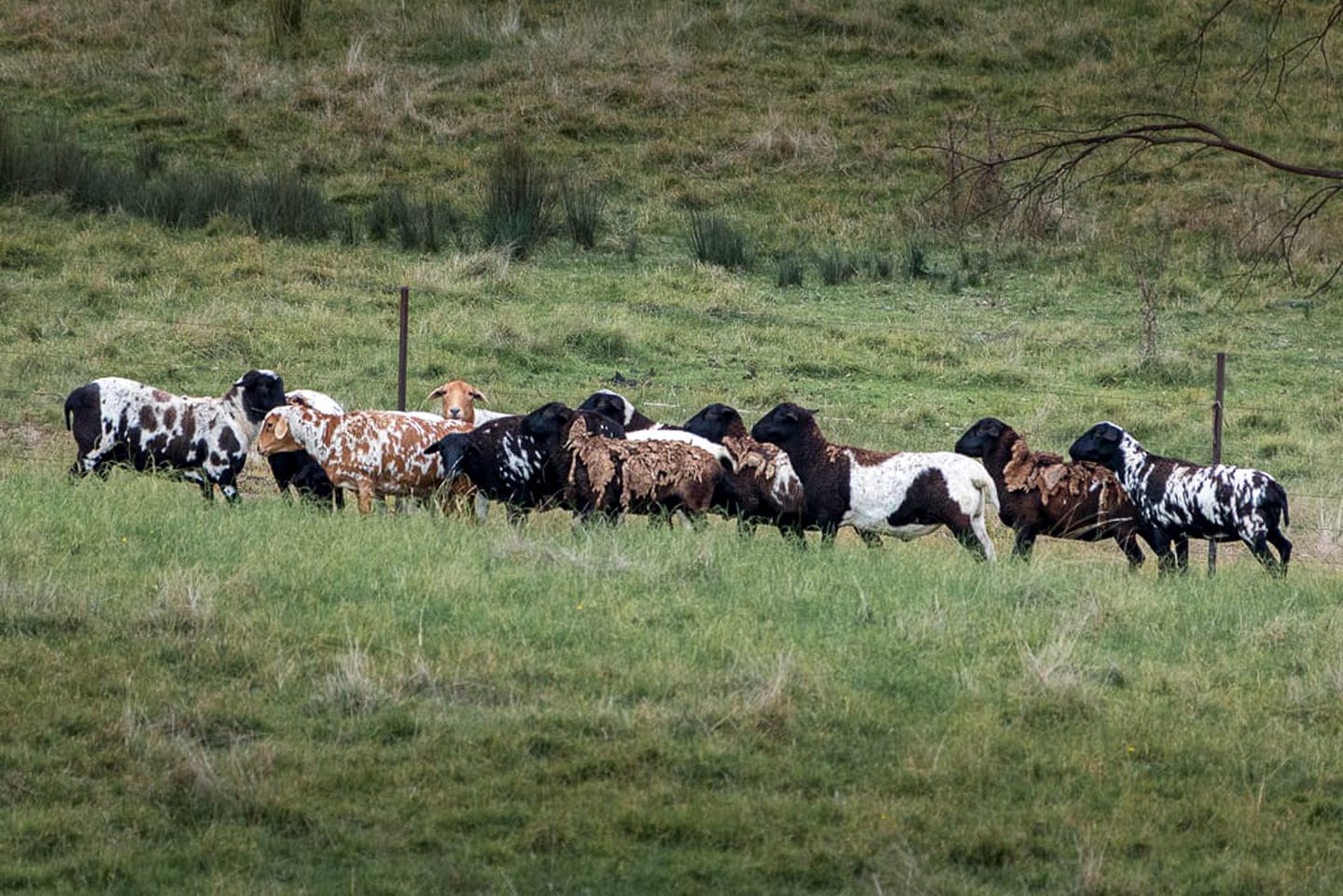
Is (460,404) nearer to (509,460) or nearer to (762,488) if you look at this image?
(509,460)

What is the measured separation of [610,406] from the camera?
14.8 m

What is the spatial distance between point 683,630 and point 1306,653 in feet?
10.4

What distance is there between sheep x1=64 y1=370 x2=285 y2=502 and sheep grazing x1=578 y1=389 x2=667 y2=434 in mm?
2409

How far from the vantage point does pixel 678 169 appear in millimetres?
29406

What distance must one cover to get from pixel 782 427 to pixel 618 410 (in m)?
1.87

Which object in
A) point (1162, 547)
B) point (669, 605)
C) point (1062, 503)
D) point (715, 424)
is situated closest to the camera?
point (669, 605)

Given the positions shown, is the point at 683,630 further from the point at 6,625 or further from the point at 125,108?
the point at 125,108

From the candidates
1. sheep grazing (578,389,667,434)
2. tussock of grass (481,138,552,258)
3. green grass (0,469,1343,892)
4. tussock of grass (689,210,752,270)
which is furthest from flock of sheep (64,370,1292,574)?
tussock of grass (689,210,752,270)

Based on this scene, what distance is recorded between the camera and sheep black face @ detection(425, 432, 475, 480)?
13.2 meters

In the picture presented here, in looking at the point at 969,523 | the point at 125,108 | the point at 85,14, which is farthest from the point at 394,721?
the point at 85,14

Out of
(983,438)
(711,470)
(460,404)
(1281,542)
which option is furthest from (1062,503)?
(460,404)

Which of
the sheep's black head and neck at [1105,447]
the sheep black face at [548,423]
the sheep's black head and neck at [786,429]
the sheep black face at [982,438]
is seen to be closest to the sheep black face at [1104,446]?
the sheep's black head and neck at [1105,447]

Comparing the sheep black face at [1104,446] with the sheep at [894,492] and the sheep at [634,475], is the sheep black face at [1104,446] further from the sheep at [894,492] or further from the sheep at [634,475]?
the sheep at [634,475]

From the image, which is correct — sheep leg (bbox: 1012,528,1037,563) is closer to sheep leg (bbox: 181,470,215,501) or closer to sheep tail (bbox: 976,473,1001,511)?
sheep tail (bbox: 976,473,1001,511)
